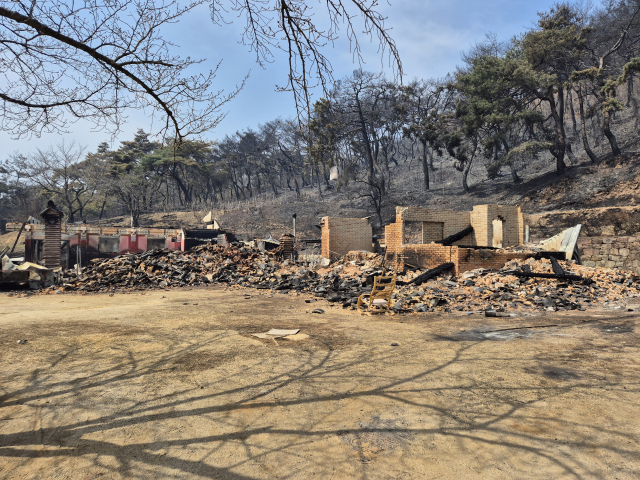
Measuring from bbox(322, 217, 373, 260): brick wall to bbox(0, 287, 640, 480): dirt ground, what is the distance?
11.6 metres

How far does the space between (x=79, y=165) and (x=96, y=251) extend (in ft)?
75.0

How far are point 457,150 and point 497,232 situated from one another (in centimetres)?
1620

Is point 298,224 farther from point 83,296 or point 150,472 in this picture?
point 150,472

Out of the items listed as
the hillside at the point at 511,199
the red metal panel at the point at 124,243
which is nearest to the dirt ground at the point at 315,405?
the hillside at the point at 511,199

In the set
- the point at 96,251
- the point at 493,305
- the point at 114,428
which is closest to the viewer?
the point at 114,428

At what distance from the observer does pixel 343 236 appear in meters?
17.1

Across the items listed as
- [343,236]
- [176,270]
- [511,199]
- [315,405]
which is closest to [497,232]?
[343,236]

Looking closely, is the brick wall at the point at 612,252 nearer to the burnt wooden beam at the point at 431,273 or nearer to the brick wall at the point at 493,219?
the brick wall at the point at 493,219

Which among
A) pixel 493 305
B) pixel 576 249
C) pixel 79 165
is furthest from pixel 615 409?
pixel 79 165

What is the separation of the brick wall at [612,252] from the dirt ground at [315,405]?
9.02 m

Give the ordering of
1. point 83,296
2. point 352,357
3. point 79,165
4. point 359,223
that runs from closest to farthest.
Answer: point 352,357
point 83,296
point 359,223
point 79,165

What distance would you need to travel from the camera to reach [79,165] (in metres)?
39.4

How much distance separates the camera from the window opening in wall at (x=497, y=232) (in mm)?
15280

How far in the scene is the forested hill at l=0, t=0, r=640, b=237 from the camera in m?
24.5
